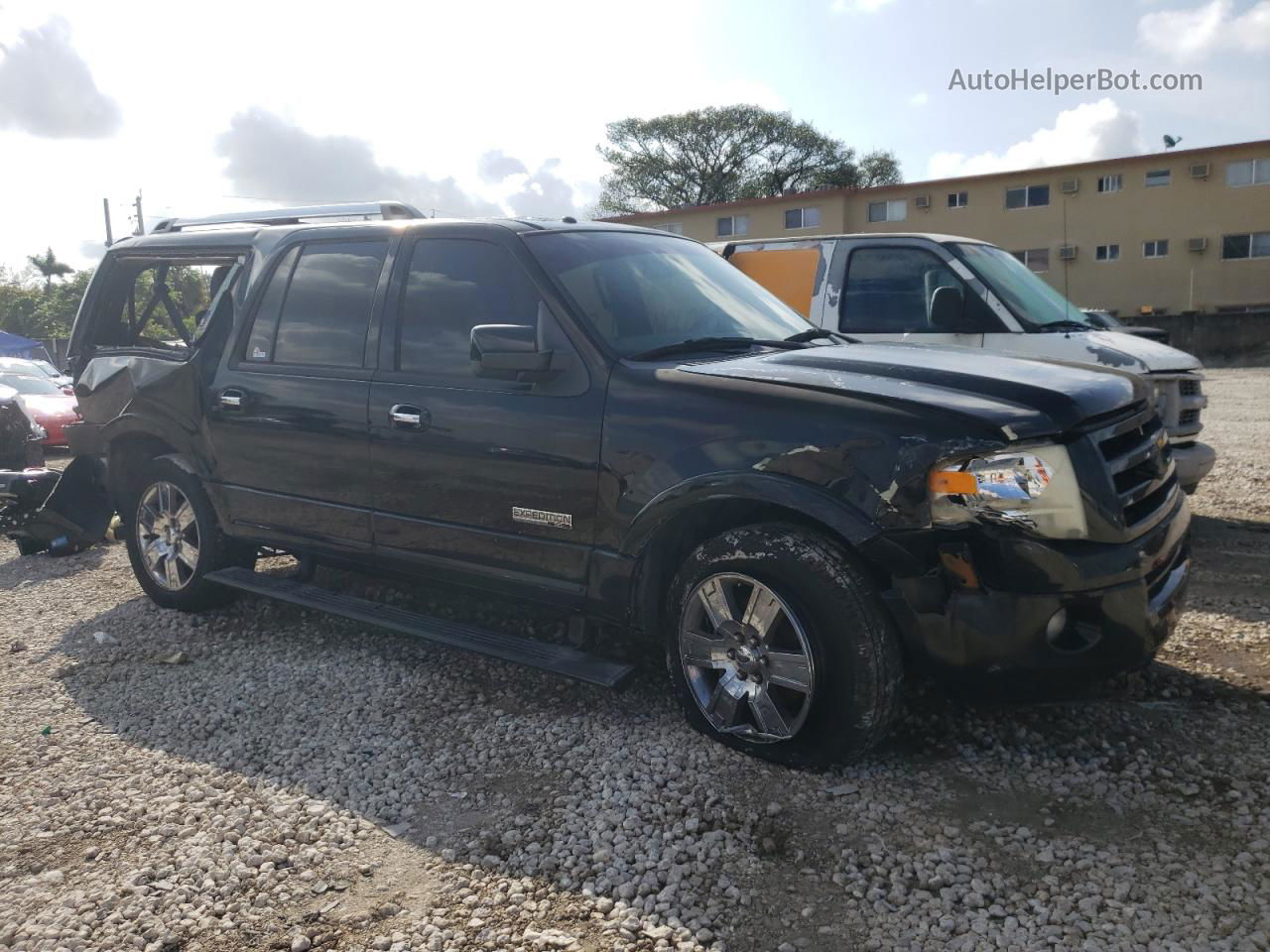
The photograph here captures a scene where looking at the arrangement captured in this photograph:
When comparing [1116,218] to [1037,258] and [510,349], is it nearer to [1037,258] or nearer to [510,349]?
[1037,258]

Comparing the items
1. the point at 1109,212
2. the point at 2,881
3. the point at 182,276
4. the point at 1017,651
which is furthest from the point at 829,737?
the point at 1109,212

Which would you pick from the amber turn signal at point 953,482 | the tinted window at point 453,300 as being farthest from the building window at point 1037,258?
the amber turn signal at point 953,482

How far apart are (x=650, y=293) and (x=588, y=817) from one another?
2.10m

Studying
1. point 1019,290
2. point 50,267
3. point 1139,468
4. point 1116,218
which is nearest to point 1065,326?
point 1019,290

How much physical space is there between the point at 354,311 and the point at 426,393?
67cm

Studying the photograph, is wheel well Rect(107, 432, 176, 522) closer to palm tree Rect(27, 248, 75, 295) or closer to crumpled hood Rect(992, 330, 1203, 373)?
crumpled hood Rect(992, 330, 1203, 373)

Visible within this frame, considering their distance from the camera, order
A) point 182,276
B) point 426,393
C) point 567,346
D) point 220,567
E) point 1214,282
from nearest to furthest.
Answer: point 567,346, point 426,393, point 220,567, point 182,276, point 1214,282

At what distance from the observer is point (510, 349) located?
143 inches

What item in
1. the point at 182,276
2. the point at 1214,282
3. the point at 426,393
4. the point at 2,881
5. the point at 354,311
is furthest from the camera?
the point at 1214,282

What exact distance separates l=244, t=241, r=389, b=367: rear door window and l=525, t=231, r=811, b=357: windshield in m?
0.91

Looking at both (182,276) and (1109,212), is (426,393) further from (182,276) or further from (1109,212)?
(1109,212)

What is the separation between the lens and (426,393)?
409 centimetres

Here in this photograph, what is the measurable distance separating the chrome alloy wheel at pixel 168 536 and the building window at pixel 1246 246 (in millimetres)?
34435

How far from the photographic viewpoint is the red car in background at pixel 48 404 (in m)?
13.5
